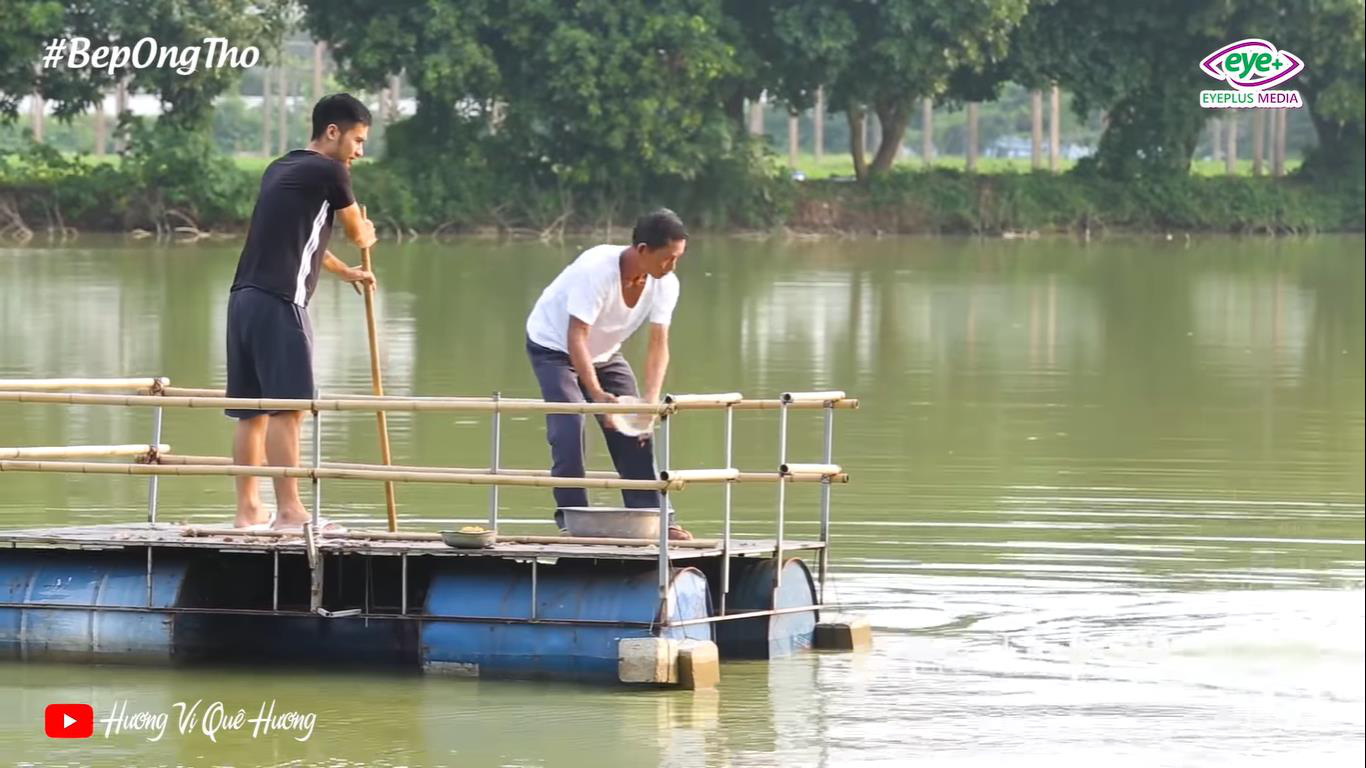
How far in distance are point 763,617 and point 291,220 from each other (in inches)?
90.5

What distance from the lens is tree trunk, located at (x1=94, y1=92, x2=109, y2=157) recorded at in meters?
45.9

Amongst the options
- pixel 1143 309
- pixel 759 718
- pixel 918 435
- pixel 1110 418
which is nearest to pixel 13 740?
pixel 759 718

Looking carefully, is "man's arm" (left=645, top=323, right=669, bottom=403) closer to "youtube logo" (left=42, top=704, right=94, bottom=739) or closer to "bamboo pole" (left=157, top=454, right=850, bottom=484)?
"bamboo pole" (left=157, top=454, right=850, bottom=484)

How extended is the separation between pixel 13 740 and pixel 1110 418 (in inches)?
463

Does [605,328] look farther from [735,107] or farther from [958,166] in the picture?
[958,166]

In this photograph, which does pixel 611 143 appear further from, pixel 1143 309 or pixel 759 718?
pixel 759 718

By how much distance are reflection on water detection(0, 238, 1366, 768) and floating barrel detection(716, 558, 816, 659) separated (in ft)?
0.55

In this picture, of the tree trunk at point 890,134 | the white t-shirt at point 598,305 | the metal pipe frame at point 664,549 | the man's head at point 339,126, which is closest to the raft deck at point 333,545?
the metal pipe frame at point 664,549

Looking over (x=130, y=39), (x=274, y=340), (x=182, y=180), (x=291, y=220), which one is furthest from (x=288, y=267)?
(x=182, y=180)

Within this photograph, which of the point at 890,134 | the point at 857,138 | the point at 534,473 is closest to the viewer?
the point at 534,473

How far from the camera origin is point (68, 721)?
8.74 meters

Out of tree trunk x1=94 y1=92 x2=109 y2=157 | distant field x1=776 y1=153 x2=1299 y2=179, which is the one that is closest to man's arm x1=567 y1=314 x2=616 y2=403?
tree trunk x1=94 y1=92 x2=109 y2=157

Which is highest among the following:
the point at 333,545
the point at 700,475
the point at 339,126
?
the point at 339,126

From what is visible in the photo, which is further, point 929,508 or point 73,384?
point 929,508
